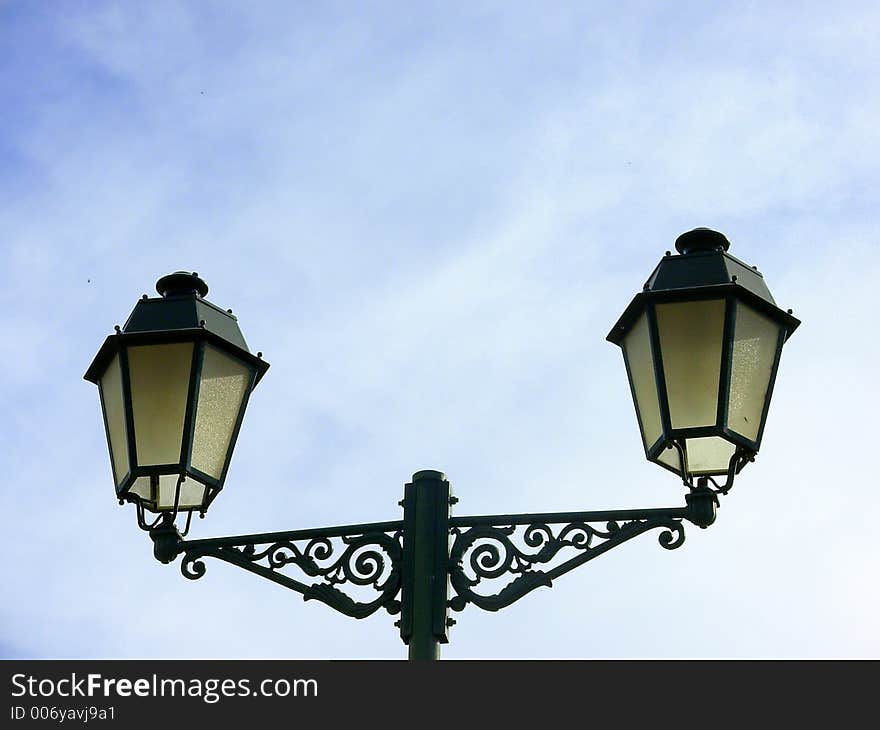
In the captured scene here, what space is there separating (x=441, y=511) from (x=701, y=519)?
0.90 m

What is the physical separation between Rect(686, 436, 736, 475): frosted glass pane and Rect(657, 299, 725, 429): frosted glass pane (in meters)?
0.28

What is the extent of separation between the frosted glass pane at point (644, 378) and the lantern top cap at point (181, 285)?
5.36 feet

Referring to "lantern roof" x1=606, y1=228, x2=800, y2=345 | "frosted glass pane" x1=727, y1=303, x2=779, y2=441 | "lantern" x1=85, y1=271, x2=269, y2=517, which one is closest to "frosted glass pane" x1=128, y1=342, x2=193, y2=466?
"lantern" x1=85, y1=271, x2=269, y2=517

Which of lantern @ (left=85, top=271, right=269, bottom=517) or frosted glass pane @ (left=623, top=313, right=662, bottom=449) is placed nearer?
frosted glass pane @ (left=623, top=313, right=662, bottom=449)

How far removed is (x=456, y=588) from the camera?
5.00 meters

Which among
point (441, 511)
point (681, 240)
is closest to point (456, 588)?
point (441, 511)

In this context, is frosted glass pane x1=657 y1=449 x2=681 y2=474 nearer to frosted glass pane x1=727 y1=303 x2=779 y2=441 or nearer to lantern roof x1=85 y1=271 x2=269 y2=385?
frosted glass pane x1=727 y1=303 x2=779 y2=441

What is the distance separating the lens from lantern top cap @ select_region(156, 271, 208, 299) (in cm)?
560

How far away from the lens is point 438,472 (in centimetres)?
522

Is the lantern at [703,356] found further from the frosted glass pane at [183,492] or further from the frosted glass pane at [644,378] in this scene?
the frosted glass pane at [183,492]

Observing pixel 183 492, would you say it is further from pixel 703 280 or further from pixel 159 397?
pixel 703 280

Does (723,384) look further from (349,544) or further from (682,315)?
(349,544)

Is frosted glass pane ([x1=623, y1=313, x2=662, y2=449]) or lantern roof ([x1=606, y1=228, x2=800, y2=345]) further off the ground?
lantern roof ([x1=606, y1=228, x2=800, y2=345])
